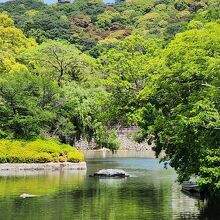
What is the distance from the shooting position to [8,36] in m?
65.9

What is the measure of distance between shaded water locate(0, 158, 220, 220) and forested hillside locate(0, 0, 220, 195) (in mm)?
1677

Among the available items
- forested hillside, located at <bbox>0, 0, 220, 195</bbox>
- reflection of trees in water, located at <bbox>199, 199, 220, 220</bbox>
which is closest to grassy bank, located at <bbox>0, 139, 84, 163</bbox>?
forested hillside, located at <bbox>0, 0, 220, 195</bbox>

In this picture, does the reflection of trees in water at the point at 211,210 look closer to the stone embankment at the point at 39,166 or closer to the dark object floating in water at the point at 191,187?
the dark object floating in water at the point at 191,187

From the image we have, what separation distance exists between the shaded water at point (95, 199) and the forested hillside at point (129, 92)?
5.50 feet

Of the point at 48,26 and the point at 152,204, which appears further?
the point at 48,26

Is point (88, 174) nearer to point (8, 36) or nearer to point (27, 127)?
point (27, 127)

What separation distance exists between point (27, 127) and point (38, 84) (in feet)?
12.9

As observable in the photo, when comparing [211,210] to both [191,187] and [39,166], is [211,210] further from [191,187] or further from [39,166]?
[39,166]

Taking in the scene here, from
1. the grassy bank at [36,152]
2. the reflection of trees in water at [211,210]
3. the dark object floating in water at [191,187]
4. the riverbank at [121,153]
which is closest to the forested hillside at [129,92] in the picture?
the grassy bank at [36,152]

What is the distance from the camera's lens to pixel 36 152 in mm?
40938

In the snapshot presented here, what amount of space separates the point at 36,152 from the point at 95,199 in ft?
51.4

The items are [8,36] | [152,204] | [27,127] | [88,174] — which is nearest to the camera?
[152,204]

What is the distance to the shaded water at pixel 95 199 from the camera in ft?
70.1

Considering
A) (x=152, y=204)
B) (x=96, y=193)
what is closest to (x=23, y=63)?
(x=96, y=193)
